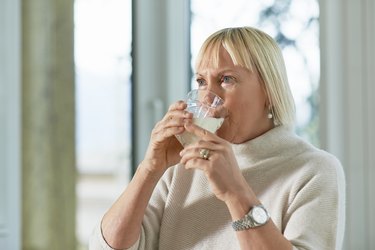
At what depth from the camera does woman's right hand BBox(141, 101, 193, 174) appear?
1.51 m

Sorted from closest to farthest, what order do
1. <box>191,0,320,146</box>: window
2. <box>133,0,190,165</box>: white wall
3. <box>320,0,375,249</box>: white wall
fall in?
<box>320,0,375,249</box>: white wall → <box>191,0,320,146</box>: window → <box>133,0,190,165</box>: white wall

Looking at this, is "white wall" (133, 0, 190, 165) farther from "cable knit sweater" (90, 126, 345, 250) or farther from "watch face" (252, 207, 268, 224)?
"watch face" (252, 207, 268, 224)

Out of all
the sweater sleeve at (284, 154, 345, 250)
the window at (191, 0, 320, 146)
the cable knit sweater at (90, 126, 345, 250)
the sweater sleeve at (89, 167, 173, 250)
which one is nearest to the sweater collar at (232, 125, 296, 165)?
the cable knit sweater at (90, 126, 345, 250)

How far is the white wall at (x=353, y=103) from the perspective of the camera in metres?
2.18

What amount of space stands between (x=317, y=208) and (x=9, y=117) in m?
1.43

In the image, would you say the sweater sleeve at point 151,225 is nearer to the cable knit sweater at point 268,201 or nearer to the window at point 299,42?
the cable knit sweater at point 268,201

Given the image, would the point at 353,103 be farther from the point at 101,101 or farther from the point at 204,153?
the point at 101,101

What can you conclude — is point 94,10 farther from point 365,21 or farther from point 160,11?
point 365,21

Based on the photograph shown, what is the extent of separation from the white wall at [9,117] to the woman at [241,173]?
3.11 feet

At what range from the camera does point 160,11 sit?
9.12 ft

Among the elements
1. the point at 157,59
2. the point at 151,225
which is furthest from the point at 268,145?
A: the point at 157,59

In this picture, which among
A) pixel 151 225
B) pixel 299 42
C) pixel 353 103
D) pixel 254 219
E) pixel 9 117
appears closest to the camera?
pixel 254 219

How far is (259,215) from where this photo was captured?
1426 mm

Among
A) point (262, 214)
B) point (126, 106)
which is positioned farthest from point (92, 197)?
point (262, 214)
